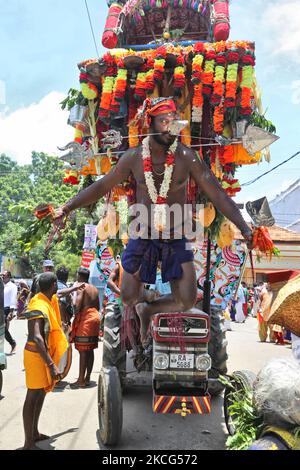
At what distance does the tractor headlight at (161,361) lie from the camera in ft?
12.5

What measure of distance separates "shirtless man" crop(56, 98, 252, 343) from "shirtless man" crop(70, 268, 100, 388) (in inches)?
118

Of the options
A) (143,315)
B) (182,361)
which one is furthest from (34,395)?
(182,361)

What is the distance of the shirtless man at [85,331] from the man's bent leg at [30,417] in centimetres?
247

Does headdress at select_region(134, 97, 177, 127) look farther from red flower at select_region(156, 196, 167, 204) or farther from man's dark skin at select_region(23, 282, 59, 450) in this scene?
man's dark skin at select_region(23, 282, 59, 450)

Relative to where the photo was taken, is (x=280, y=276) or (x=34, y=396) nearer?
(x=280, y=276)

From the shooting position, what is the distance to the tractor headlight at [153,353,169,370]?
3.81 m

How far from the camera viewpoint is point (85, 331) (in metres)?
6.41

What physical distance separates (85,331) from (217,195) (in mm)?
3723

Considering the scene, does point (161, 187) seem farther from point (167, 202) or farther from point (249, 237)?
point (249, 237)

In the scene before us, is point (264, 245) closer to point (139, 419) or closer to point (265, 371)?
point (265, 371)

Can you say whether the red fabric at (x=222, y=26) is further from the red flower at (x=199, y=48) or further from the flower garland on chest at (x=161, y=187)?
the flower garland on chest at (x=161, y=187)

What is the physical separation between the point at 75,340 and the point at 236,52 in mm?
4362

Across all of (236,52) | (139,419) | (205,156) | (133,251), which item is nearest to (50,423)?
(139,419)
